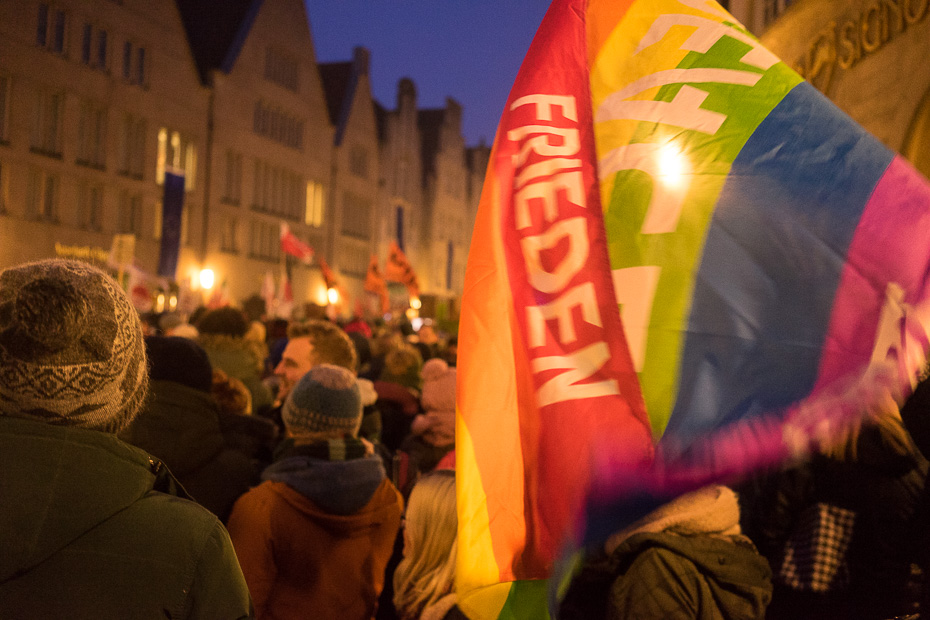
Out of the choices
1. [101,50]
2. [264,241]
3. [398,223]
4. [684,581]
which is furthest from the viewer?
[398,223]

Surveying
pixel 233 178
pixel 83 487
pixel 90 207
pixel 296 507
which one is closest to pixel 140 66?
pixel 90 207

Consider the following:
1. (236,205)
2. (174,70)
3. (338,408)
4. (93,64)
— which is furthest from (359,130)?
(338,408)

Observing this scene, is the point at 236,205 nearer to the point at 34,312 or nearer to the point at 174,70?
the point at 174,70

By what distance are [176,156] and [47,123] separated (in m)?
5.38

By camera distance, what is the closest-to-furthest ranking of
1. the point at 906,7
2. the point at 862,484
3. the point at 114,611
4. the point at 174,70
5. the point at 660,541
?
the point at 114,611 → the point at 660,541 → the point at 862,484 → the point at 906,7 → the point at 174,70

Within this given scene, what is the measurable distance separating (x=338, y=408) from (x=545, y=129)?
127 cm

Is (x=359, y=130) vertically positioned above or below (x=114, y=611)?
above

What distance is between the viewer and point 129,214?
26797 mm

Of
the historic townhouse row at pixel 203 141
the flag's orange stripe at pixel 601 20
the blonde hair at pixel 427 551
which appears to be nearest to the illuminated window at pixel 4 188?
the historic townhouse row at pixel 203 141

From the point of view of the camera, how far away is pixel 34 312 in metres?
1.38

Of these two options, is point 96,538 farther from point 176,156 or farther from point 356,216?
point 356,216

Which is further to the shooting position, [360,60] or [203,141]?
[360,60]

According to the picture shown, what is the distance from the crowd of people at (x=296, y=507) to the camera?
1341 mm

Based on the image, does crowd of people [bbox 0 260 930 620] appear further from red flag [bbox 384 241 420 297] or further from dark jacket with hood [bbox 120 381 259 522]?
red flag [bbox 384 241 420 297]
